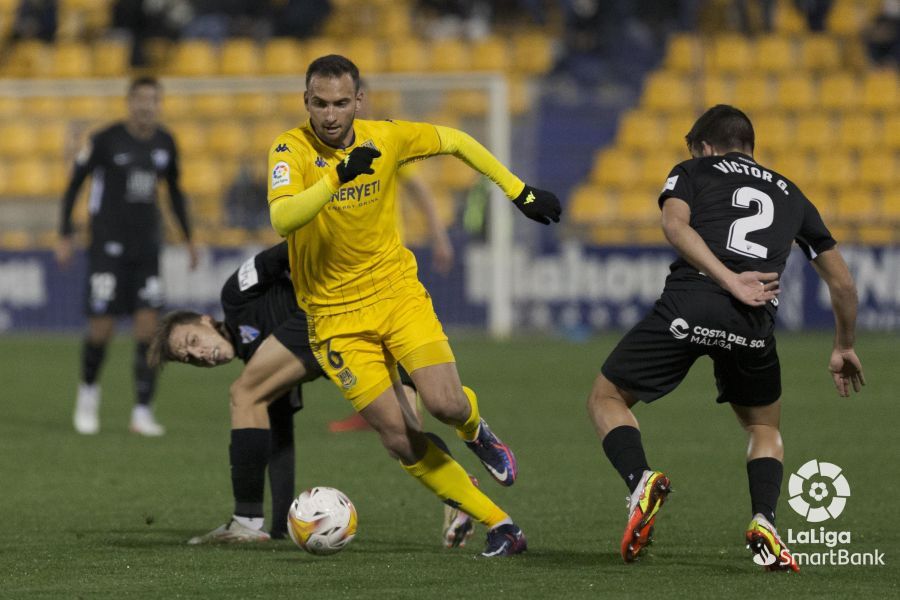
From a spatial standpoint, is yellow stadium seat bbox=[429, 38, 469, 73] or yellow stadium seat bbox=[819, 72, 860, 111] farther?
yellow stadium seat bbox=[429, 38, 469, 73]

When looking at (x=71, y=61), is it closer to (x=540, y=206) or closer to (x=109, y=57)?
(x=109, y=57)

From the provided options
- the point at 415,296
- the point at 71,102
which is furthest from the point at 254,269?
the point at 71,102

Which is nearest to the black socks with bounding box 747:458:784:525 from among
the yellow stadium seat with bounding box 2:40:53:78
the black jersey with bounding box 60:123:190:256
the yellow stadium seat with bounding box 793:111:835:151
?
the black jersey with bounding box 60:123:190:256

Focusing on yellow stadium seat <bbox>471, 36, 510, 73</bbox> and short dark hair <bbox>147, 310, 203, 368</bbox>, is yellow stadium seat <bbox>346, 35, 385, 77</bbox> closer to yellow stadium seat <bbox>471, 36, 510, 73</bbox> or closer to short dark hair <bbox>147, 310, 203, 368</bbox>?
yellow stadium seat <bbox>471, 36, 510, 73</bbox>

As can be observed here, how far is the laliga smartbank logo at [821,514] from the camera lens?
6195 millimetres

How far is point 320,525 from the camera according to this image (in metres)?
6.19

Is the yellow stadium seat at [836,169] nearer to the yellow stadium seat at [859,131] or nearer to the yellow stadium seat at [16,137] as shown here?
the yellow stadium seat at [859,131]

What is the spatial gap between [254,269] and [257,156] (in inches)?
488

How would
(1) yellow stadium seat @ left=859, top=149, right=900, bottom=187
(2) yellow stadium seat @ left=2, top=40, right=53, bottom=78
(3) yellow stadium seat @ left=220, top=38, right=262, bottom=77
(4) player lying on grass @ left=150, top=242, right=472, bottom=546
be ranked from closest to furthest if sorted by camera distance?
1. (4) player lying on grass @ left=150, top=242, right=472, bottom=546
2. (1) yellow stadium seat @ left=859, top=149, right=900, bottom=187
3. (3) yellow stadium seat @ left=220, top=38, right=262, bottom=77
4. (2) yellow stadium seat @ left=2, top=40, right=53, bottom=78

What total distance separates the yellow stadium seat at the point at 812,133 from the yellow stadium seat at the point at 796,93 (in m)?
0.20

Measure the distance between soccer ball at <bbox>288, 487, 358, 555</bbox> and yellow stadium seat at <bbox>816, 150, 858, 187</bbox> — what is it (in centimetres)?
1499

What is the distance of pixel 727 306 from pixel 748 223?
12.9 inches

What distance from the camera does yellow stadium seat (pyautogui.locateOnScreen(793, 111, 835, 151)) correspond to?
20516mm

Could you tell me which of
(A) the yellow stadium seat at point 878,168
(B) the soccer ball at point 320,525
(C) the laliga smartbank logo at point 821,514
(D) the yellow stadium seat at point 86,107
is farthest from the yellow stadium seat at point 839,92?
(B) the soccer ball at point 320,525
